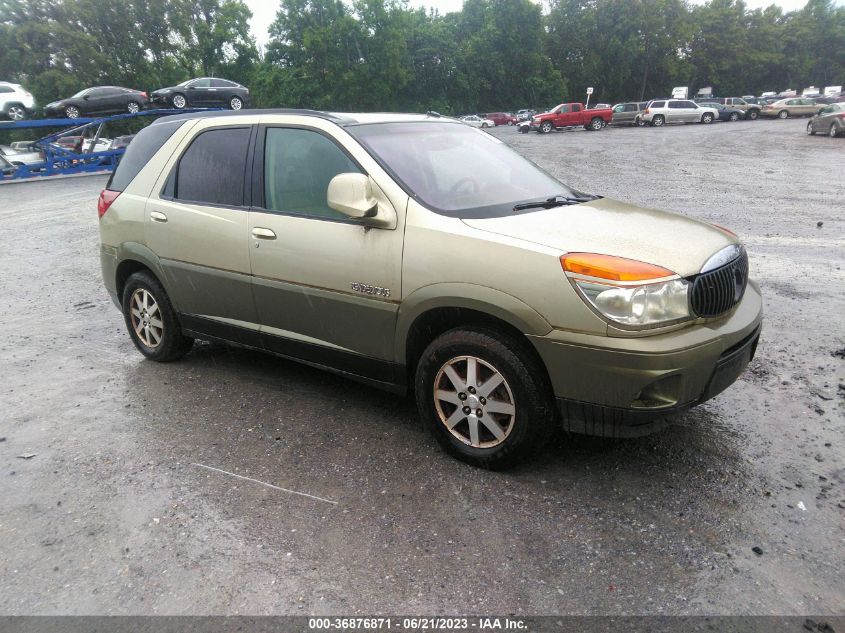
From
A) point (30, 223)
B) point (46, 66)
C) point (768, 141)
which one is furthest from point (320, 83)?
point (30, 223)

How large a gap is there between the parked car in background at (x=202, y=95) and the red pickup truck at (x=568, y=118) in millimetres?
17630

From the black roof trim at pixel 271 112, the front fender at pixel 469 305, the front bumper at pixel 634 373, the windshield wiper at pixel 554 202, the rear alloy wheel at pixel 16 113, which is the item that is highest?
the black roof trim at pixel 271 112

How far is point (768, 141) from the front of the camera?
83.7 ft

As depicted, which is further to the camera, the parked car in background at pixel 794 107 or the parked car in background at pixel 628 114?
the parked car in background at pixel 794 107

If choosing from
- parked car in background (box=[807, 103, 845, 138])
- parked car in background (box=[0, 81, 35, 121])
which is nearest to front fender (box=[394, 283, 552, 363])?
parked car in background (box=[807, 103, 845, 138])

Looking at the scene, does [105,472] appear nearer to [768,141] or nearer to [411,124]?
[411,124]

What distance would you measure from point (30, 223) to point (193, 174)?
1075cm

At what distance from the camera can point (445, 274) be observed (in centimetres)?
329

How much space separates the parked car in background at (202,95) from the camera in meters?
26.7

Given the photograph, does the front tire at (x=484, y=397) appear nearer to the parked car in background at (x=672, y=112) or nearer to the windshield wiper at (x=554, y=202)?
the windshield wiper at (x=554, y=202)

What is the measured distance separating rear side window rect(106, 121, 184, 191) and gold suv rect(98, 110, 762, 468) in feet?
0.25

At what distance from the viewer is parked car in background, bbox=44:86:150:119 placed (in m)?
26.1

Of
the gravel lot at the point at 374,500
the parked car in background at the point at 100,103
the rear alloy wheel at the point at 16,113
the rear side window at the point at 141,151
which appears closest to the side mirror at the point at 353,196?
the gravel lot at the point at 374,500

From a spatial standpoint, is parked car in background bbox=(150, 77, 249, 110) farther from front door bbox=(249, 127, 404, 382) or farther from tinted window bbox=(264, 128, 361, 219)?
front door bbox=(249, 127, 404, 382)
